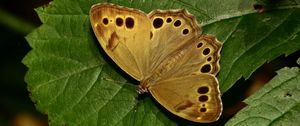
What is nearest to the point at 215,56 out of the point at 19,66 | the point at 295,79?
the point at 295,79

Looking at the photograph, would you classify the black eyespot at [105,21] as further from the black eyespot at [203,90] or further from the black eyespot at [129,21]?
the black eyespot at [203,90]

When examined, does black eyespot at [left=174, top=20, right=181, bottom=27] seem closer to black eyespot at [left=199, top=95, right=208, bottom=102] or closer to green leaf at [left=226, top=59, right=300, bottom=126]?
black eyespot at [left=199, top=95, right=208, bottom=102]

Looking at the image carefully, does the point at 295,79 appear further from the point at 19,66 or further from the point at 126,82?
the point at 19,66

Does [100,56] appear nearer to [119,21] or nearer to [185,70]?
[119,21]

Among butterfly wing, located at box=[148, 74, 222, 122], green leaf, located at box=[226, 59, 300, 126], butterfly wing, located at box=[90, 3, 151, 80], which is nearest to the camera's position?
green leaf, located at box=[226, 59, 300, 126]

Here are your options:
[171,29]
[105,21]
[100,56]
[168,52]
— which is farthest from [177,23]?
[100,56]

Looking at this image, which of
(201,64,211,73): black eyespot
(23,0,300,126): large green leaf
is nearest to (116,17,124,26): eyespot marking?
(23,0,300,126): large green leaf

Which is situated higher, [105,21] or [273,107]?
[105,21]
